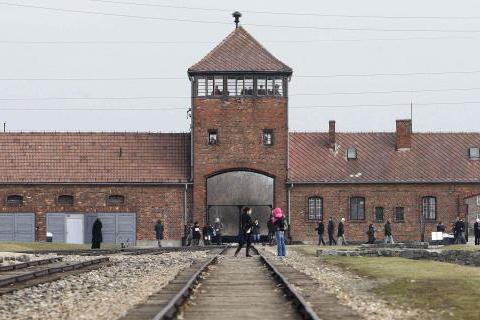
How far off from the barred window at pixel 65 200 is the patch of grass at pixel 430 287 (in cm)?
3391

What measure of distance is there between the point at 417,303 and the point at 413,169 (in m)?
46.5

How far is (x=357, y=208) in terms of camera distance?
60188 millimetres

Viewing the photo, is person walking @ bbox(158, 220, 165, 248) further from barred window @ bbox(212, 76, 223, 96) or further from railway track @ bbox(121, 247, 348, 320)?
railway track @ bbox(121, 247, 348, 320)

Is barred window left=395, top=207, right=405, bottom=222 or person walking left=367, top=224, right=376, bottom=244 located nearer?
person walking left=367, top=224, right=376, bottom=244

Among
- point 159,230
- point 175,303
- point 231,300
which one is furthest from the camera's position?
point 159,230

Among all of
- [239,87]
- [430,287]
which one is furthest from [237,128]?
[430,287]

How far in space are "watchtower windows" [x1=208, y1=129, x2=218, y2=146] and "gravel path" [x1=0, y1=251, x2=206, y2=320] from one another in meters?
34.1

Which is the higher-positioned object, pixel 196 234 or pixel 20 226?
pixel 20 226

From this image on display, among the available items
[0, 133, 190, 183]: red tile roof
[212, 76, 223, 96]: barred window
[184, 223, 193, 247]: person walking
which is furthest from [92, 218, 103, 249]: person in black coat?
[212, 76, 223, 96]: barred window

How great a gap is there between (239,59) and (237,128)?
3.94m

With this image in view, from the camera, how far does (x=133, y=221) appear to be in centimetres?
5831

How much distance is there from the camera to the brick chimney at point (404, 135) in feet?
208

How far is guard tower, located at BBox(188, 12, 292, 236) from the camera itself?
58.8 m

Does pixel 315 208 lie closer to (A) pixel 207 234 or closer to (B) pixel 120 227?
(A) pixel 207 234
